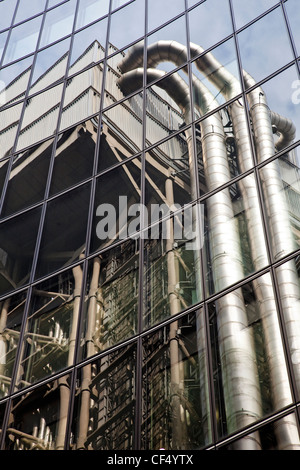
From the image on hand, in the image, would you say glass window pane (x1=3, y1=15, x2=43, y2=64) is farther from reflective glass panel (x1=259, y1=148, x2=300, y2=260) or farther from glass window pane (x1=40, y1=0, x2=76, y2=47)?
reflective glass panel (x1=259, y1=148, x2=300, y2=260)

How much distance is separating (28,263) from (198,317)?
6.72 m

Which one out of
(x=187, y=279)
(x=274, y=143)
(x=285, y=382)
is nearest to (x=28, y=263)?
(x=187, y=279)

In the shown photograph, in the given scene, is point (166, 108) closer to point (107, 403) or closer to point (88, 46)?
point (88, 46)

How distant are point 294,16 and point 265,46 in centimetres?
119

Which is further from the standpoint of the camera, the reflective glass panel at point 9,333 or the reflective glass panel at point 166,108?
the reflective glass panel at point 166,108

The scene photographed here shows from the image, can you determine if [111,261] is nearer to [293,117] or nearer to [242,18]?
[293,117]

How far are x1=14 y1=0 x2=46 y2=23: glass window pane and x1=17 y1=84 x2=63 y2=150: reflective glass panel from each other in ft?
19.6

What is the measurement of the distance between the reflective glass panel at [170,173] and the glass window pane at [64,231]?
198 cm

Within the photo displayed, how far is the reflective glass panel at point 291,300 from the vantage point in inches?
482

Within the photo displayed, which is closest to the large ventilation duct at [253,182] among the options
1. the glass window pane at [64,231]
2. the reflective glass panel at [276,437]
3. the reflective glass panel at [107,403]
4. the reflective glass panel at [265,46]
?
the reflective glass panel at [276,437]

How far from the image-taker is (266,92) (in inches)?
686

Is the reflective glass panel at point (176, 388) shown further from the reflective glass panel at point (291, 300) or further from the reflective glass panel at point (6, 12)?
the reflective glass panel at point (6, 12)

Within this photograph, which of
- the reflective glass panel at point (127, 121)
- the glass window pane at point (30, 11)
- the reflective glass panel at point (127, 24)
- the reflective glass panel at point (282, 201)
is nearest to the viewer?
the reflective glass panel at point (282, 201)

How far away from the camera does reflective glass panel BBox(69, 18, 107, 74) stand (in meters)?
23.5
